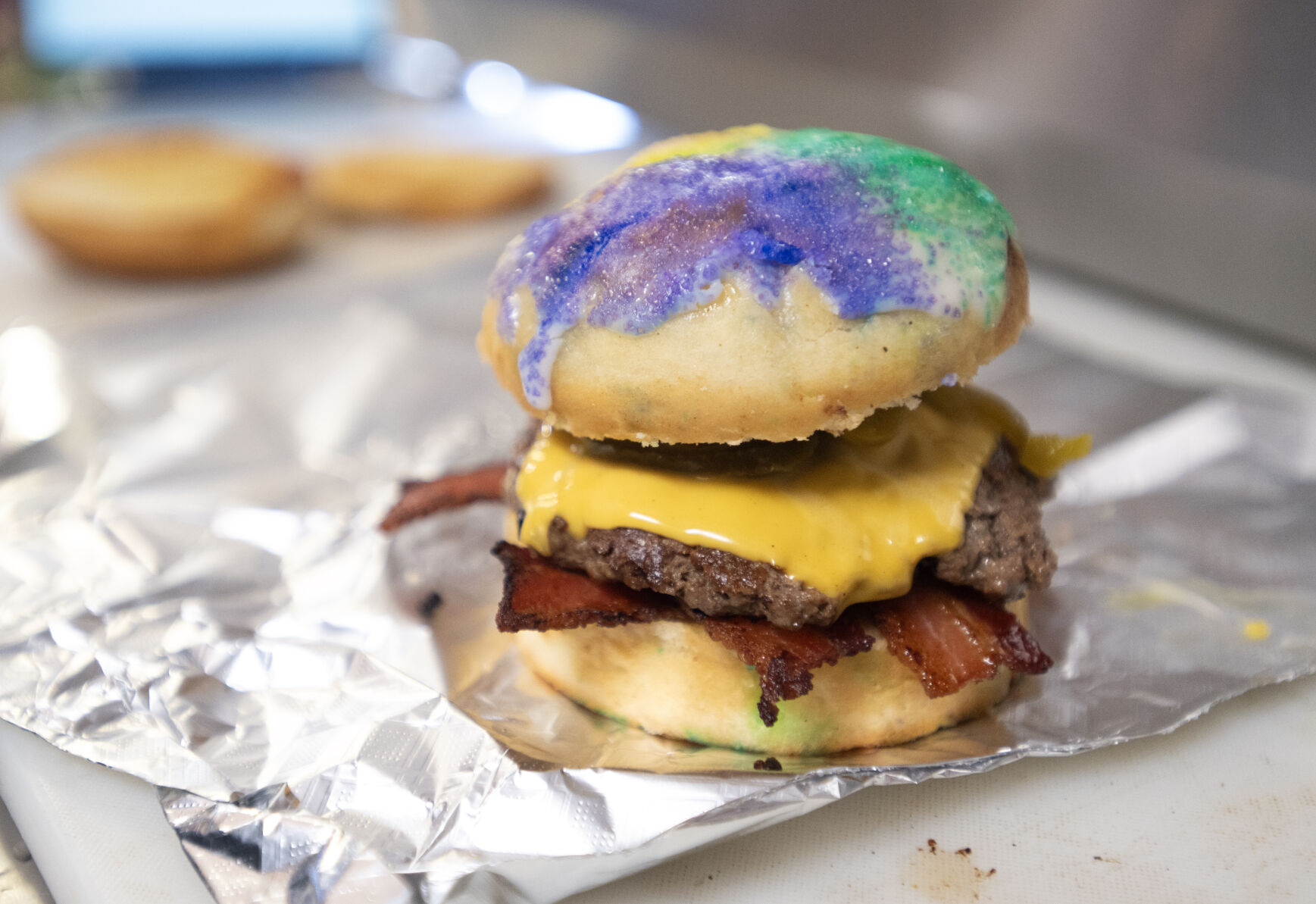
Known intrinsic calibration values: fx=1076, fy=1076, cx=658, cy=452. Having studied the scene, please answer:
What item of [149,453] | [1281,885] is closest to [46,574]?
[149,453]

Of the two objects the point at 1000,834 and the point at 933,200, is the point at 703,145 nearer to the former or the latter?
the point at 933,200

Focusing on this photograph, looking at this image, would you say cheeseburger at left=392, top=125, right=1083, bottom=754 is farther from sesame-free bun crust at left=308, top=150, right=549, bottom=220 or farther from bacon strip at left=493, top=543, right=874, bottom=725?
sesame-free bun crust at left=308, top=150, right=549, bottom=220

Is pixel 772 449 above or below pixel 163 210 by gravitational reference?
above

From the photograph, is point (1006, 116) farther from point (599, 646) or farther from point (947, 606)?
point (599, 646)

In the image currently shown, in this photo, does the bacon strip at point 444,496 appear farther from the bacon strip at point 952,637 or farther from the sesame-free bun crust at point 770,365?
the bacon strip at point 952,637

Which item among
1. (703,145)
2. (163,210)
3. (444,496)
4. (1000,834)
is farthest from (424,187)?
(1000,834)

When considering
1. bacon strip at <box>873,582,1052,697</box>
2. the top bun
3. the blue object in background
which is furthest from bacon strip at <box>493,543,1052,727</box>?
the blue object in background
